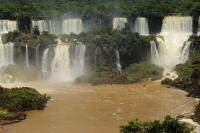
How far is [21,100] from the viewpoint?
4494 centimetres

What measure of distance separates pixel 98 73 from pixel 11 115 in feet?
62.1

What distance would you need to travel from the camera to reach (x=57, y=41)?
211 ft

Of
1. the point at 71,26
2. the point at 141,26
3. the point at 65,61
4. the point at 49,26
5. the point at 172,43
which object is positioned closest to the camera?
the point at 65,61

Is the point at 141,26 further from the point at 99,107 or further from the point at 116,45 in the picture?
the point at 99,107

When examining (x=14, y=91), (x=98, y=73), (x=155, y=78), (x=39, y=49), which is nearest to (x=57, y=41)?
(x=39, y=49)

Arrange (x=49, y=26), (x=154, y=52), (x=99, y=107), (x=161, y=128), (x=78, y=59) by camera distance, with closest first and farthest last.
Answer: (x=161, y=128), (x=99, y=107), (x=78, y=59), (x=154, y=52), (x=49, y=26)

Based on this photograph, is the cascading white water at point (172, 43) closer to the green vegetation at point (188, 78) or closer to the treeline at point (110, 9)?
the treeline at point (110, 9)

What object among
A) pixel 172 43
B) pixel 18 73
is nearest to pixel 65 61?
pixel 18 73

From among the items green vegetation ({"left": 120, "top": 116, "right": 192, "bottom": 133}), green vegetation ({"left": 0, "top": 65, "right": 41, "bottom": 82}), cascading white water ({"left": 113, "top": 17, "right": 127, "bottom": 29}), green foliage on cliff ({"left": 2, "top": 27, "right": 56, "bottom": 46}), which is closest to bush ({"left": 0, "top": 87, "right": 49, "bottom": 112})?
green vegetation ({"left": 0, "top": 65, "right": 41, "bottom": 82})

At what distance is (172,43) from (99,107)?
2308 cm

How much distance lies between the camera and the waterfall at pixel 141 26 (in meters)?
69.9

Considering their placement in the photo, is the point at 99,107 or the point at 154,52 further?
the point at 154,52

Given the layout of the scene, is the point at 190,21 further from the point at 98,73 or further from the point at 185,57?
the point at 98,73

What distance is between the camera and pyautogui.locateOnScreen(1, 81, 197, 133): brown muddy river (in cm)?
4053
